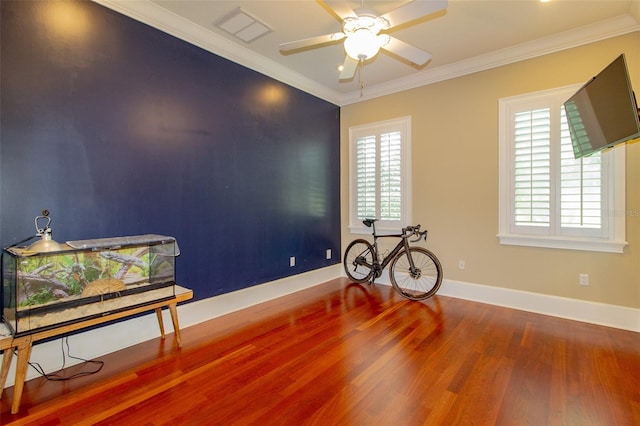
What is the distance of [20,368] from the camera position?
72.5 inches

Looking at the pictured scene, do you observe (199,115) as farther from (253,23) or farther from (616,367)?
(616,367)

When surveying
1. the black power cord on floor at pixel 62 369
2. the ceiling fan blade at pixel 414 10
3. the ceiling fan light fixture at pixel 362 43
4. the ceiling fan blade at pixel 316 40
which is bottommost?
the black power cord on floor at pixel 62 369

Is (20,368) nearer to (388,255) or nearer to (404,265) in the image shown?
(388,255)

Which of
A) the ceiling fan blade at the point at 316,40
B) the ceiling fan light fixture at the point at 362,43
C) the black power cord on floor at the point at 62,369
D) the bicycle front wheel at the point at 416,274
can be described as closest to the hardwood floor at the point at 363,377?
the black power cord on floor at the point at 62,369

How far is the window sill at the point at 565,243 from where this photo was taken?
2.97m

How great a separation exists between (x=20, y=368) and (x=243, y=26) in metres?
3.20

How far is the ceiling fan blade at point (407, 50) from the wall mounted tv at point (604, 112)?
130 centimetres

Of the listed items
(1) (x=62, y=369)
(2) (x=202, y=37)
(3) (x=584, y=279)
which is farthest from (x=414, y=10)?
(1) (x=62, y=369)

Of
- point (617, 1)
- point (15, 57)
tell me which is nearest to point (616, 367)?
point (617, 1)

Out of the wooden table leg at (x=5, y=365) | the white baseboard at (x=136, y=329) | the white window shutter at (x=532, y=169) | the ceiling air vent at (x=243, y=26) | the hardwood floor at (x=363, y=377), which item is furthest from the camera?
the white window shutter at (x=532, y=169)

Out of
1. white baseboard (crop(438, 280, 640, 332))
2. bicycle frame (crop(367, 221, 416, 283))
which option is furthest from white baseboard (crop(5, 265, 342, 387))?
white baseboard (crop(438, 280, 640, 332))

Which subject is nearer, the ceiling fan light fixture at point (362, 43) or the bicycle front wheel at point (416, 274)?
the ceiling fan light fixture at point (362, 43)

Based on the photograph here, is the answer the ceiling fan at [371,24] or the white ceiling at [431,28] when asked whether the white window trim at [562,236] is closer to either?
the white ceiling at [431,28]

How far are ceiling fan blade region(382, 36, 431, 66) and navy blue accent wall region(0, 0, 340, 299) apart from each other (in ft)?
6.19
